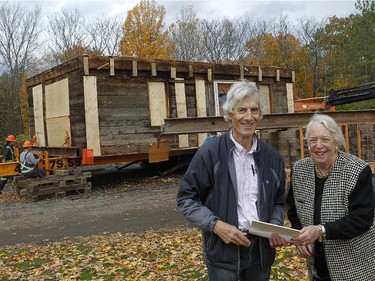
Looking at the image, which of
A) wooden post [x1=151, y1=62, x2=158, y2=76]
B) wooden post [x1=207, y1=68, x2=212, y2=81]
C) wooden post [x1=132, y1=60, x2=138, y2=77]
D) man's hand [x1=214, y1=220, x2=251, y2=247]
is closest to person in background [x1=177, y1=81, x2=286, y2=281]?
man's hand [x1=214, y1=220, x2=251, y2=247]

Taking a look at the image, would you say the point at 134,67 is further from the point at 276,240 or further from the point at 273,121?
the point at 276,240

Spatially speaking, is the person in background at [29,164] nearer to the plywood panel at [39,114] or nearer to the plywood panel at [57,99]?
the plywood panel at [57,99]

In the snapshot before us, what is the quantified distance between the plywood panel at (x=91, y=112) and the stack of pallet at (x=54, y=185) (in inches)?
43.0

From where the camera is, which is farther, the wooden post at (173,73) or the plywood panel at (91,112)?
the wooden post at (173,73)

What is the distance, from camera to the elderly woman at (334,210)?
2652mm

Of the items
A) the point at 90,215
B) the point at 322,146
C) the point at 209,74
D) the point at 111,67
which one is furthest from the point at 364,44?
the point at 322,146

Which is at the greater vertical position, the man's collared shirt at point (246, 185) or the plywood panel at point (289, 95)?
the plywood panel at point (289, 95)

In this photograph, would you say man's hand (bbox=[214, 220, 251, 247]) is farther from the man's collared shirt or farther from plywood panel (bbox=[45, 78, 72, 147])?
plywood panel (bbox=[45, 78, 72, 147])

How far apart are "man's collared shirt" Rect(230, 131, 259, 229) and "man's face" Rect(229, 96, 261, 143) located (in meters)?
0.07

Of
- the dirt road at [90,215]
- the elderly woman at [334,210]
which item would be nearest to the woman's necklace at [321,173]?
the elderly woman at [334,210]

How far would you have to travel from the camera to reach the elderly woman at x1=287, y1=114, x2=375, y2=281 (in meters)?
2.65

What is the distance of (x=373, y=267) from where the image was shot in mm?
2701

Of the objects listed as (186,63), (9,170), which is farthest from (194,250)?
(186,63)

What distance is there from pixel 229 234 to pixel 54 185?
10.9 meters
